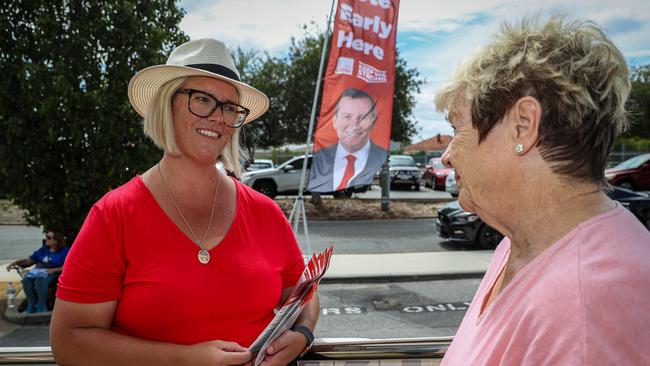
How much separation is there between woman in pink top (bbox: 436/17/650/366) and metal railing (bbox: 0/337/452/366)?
647mm

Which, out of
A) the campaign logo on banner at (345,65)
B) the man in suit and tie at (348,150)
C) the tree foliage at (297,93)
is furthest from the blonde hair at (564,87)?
the tree foliage at (297,93)

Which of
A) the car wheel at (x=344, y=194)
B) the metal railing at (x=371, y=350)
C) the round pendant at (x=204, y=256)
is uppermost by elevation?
the round pendant at (x=204, y=256)

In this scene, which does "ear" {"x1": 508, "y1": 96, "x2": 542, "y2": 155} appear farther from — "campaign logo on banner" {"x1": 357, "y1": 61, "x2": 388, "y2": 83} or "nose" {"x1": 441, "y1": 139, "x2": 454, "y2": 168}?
"campaign logo on banner" {"x1": 357, "y1": 61, "x2": 388, "y2": 83}

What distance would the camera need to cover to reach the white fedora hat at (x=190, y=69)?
5.96 feet

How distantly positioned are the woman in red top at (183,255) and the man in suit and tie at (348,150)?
19.0 ft

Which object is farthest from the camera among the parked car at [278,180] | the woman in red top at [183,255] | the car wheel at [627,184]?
the parked car at [278,180]

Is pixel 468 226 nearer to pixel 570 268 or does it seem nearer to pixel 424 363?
pixel 424 363

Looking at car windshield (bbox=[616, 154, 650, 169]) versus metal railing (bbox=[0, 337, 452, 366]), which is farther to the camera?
car windshield (bbox=[616, 154, 650, 169])

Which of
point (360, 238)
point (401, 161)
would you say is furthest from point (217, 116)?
point (401, 161)

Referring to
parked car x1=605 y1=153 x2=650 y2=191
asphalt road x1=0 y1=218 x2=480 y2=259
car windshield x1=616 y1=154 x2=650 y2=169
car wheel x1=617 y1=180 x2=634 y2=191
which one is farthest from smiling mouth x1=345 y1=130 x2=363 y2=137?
car windshield x1=616 y1=154 x2=650 y2=169

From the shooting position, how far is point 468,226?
33.0 feet

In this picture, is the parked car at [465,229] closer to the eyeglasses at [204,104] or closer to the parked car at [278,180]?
the eyeglasses at [204,104]

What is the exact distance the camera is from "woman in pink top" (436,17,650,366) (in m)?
0.82

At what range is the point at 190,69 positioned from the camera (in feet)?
5.85
